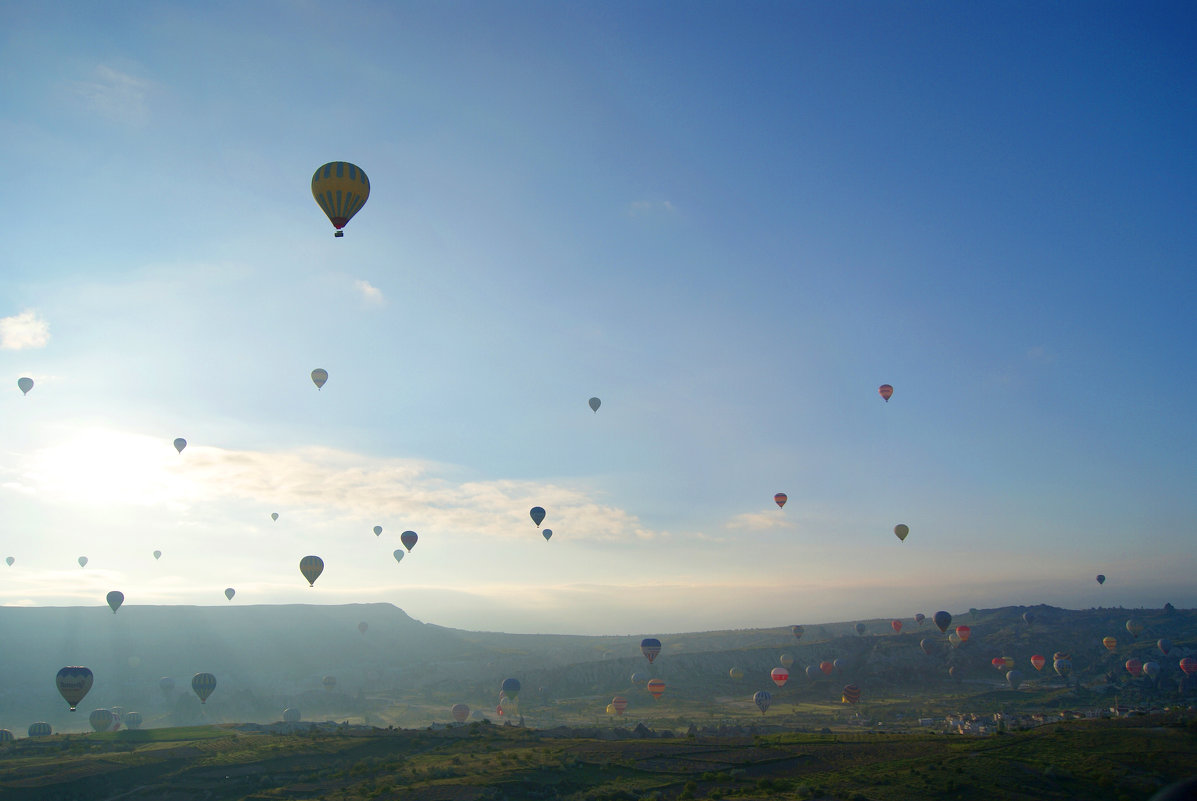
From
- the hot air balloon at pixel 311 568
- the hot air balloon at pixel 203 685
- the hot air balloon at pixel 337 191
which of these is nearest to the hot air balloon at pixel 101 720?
the hot air balloon at pixel 203 685

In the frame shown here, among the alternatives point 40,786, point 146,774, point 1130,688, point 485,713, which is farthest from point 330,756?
point 1130,688

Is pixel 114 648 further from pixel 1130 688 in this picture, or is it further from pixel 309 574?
pixel 1130 688

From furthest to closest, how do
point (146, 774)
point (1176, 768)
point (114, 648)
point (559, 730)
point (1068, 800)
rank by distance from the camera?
point (114, 648)
point (559, 730)
point (146, 774)
point (1176, 768)
point (1068, 800)

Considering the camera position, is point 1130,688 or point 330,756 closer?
point 330,756

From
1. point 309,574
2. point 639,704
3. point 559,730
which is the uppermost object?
point 309,574

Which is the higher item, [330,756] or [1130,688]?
[330,756]

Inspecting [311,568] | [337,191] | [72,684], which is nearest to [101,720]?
[72,684]
